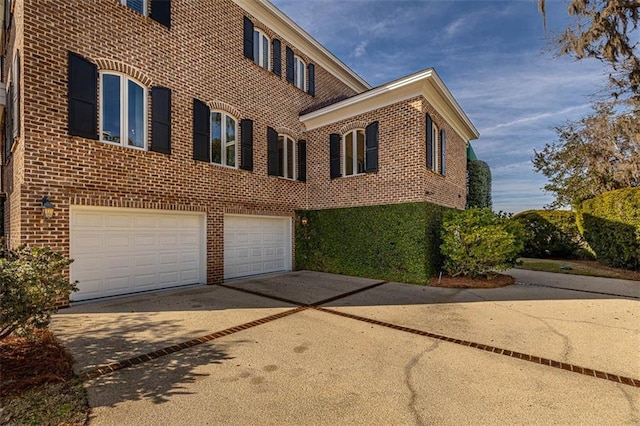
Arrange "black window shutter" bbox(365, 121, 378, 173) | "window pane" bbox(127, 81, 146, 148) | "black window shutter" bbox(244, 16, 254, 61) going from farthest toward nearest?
"black window shutter" bbox(244, 16, 254, 61), "black window shutter" bbox(365, 121, 378, 173), "window pane" bbox(127, 81, 146, 148)

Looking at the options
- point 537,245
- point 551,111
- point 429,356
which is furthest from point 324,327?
point 551,111

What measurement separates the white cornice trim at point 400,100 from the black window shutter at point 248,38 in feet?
8.95

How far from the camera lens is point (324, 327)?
4.91m

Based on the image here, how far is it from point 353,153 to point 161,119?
5.85 metres

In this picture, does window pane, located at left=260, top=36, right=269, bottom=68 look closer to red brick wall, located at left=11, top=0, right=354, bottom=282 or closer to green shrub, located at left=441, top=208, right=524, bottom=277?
red brick wall, located at left=11, top=0, right=354, bottom=282

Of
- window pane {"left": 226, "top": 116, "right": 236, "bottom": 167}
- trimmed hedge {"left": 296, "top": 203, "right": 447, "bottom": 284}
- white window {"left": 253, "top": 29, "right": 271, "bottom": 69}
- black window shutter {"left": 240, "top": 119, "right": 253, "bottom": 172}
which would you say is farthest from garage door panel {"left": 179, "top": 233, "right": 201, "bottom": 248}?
white window {"left": 253, "top": 29, "right": 271, "bottom": 69}

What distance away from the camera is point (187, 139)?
319 inches

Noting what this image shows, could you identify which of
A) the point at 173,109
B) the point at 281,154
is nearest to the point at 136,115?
the point at 173,109

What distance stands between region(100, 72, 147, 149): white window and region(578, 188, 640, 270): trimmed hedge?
14.5 m

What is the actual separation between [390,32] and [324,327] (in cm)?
1025

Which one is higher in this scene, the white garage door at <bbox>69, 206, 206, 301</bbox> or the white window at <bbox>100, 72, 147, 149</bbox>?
the white window at <bbox>100, 72, 147, 149</bbox>

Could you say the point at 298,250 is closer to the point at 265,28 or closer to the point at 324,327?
the point at 324,327

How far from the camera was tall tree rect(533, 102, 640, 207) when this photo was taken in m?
13.0

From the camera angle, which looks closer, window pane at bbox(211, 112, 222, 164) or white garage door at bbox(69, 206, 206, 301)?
white garage door at bbox(69, 206, 206, 301)
